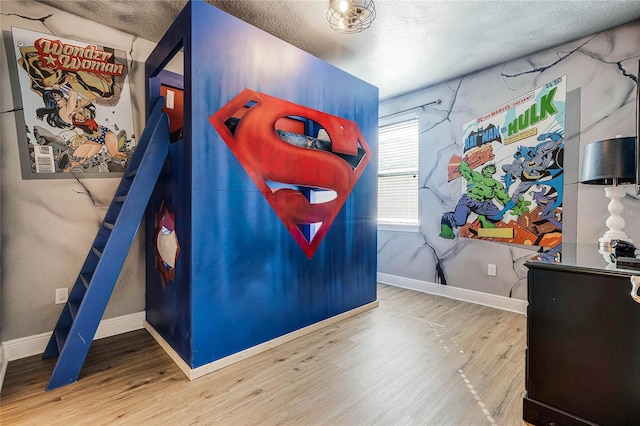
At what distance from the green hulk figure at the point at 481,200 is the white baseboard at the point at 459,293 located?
0.64m

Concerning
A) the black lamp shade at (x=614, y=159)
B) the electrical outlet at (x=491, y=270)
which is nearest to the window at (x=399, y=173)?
the electrical outlet at (x=491, y=270)

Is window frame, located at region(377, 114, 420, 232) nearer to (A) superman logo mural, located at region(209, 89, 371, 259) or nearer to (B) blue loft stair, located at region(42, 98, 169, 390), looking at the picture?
(A) superman logo mural, located at region(209, 89, 371, 259)

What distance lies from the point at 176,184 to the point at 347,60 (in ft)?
7.14

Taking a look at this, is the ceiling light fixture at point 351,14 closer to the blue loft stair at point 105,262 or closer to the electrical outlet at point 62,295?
the blue loft stair at point 105,262

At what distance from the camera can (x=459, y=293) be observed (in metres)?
3.46

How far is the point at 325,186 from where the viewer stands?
8.57 ft

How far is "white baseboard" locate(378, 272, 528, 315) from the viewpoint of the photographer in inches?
121

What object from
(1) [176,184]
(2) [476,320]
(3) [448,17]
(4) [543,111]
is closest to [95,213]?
(1) [176,184]

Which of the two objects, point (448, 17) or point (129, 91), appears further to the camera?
point (129, 91)

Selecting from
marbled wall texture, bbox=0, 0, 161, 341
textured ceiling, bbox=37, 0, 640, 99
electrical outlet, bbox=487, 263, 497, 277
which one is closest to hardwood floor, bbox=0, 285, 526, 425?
marbled wall texture, bbox=0, 0, 161, 341

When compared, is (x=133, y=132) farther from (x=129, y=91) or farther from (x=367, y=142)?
(x=367, y=142)

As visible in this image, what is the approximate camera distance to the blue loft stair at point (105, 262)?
5.79 ft

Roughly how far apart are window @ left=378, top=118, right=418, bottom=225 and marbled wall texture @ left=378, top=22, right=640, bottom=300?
0.12 meters

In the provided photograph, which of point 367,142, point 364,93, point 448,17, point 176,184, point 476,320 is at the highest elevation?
point 448,17
